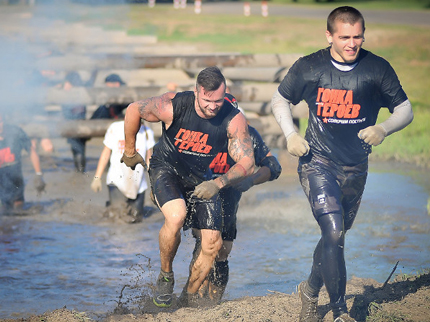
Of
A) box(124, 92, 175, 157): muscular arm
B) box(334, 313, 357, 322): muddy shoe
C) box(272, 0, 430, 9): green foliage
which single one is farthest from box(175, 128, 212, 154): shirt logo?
box(272, 0, 430, 9): green foliage

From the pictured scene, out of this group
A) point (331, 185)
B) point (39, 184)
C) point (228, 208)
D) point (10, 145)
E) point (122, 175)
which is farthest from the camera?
point (39, 184)

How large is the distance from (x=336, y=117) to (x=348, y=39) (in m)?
0.58

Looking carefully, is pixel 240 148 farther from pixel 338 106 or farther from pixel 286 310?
pixel 286 310

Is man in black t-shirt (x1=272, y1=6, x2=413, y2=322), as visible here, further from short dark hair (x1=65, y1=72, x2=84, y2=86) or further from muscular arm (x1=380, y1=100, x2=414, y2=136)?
short dark hair (x1=65, y1=72, x2=84, y2=86)

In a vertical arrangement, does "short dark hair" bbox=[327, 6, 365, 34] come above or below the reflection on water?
above

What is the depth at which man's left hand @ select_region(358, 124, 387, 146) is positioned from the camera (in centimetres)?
503

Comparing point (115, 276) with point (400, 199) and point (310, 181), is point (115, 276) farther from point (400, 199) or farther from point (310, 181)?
point (400, 199)

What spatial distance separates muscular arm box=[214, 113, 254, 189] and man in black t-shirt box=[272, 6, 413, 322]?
0.36m

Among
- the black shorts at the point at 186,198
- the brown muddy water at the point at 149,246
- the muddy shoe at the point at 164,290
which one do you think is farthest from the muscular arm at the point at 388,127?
the brown muddy water at the point at 149,246

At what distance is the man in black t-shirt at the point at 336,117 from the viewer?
5.17 meters

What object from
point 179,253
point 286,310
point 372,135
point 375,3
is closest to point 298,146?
point 372,135

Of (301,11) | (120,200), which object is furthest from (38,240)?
(301,11)

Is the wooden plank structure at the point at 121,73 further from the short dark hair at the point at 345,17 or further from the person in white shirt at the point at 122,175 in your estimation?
the short dark hair at the point at 345,17

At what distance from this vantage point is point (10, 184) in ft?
31.3
